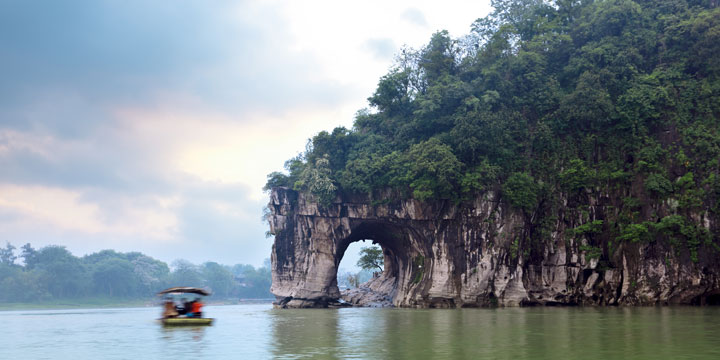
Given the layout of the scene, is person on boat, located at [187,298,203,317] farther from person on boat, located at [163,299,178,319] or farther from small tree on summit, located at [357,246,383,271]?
small tree on summit, located at [357,246,383,271]

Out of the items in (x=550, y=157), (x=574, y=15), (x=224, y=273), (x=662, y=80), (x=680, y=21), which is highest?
(x=574, y=15)

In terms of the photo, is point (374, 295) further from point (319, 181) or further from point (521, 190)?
point (521, 190)

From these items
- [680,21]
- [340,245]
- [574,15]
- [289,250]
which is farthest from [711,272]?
[289,250]

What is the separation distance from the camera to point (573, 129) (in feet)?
99.1

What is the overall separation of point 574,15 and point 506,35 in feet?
13.3

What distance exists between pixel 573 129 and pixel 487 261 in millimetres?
8127

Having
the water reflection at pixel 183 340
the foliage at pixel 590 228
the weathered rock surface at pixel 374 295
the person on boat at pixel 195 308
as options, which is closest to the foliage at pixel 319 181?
the weathered rock surface at pixel 374 295

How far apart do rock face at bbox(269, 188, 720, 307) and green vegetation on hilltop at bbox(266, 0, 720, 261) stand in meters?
0.78

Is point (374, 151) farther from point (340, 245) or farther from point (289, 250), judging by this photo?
point (289, 250)

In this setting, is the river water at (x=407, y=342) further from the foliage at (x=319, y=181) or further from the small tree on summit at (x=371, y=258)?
the small tree on summit at (x=371, y=258)

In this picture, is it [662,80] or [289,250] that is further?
[289,250]

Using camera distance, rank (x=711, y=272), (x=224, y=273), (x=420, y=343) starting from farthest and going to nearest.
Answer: (x=224, y=273) → (x=711, y=272) → (x=420, y=343)

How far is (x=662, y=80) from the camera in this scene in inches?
1117

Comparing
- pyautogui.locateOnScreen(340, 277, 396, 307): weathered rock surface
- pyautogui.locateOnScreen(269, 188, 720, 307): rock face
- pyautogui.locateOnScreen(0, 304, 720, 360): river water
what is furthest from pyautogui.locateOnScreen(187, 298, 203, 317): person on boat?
pyautogui.locateOnScreen(340, 277, 396, 307): weathered rock surface
